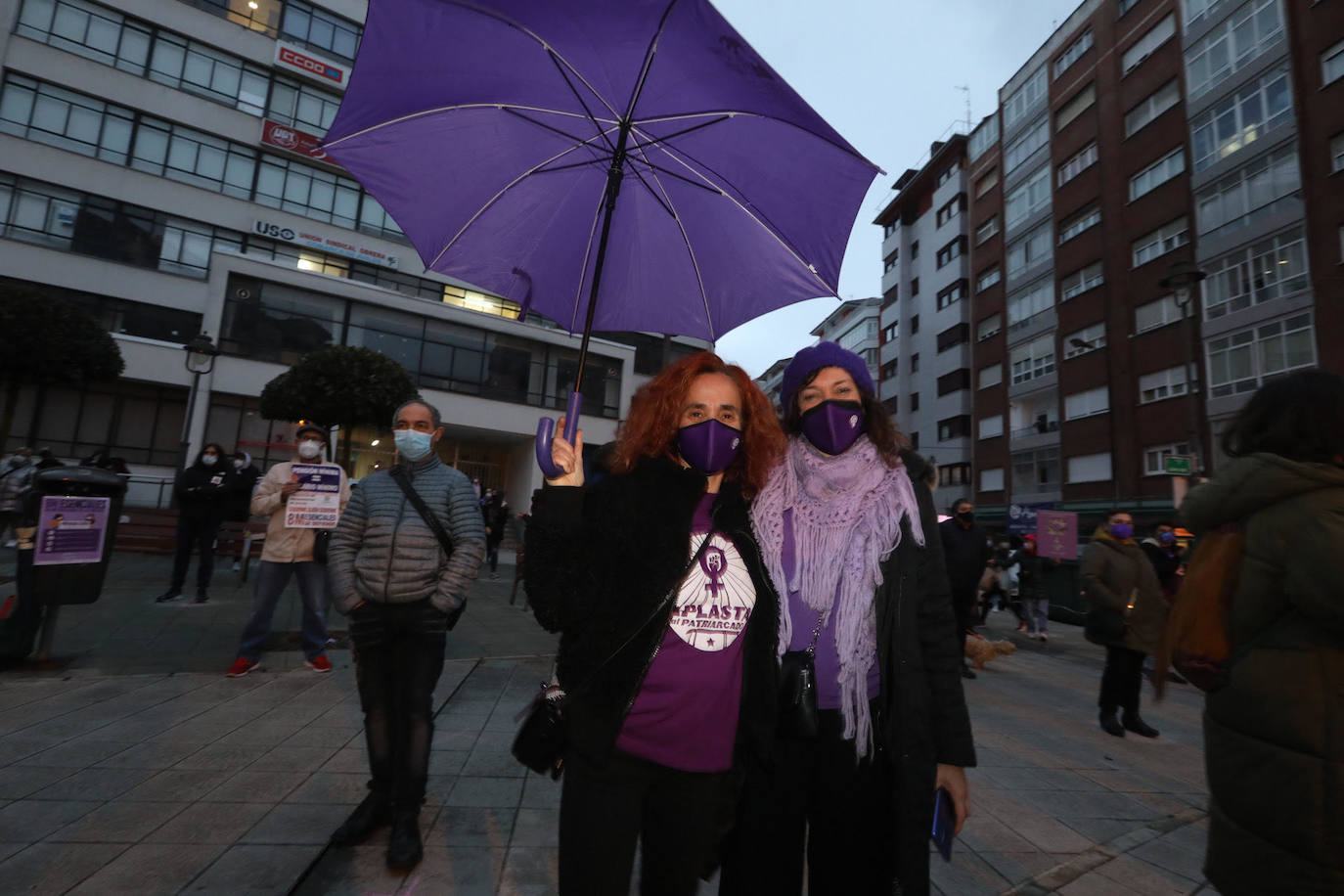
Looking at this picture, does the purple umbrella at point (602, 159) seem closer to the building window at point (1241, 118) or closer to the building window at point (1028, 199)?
the building window at point (1241, 118)

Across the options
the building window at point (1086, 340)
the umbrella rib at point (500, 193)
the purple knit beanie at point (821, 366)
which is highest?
the building window at point (1086, 340)

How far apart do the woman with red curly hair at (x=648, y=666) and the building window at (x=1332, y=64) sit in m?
26.5

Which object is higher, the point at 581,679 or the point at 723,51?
the point at 723,51

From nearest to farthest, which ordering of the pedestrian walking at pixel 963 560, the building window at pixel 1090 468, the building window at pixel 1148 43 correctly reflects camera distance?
the pedestrian walking at pixel 963 560 → the building window at pixel 1148 43 → the building window at pixel 1090 468

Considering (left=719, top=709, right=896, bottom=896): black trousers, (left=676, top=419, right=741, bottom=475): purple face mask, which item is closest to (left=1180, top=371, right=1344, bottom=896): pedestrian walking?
(left=719, top=709, right=896, bottom=896): black trousers

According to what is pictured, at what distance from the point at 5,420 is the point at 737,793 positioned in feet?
72.3

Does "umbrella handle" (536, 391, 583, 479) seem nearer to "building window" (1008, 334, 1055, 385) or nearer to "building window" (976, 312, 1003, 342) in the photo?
"building window" (1008, 334, 1055, 385)

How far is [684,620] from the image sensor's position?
67.4 inches

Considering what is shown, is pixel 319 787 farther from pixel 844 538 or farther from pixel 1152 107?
pixel 1152 107

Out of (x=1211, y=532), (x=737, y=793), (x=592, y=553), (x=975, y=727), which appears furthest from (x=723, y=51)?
(x=975, y=727)

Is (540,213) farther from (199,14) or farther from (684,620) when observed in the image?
(199,14)

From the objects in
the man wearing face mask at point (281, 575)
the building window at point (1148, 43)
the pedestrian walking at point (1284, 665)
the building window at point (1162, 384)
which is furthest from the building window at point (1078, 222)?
the man wearing face mask at point (281, 575)

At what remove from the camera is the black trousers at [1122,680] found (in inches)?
215

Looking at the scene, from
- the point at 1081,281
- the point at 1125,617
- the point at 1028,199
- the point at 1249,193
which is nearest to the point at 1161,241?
the point at 1249,193
